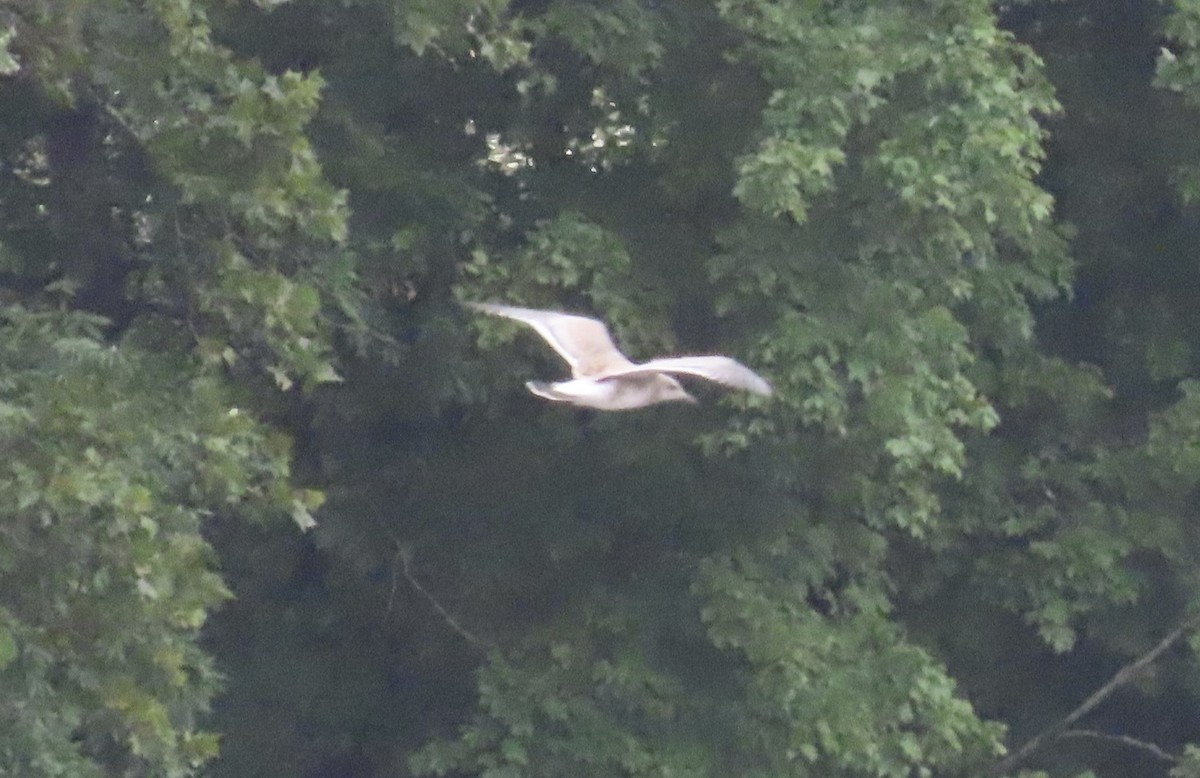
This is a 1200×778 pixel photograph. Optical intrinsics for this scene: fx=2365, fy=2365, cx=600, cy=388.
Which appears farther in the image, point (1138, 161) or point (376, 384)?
point (1138, 161)

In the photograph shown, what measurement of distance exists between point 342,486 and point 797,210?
224 cm

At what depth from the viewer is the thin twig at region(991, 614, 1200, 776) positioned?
31.2 feet

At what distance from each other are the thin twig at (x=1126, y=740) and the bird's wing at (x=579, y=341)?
3903 millimetres

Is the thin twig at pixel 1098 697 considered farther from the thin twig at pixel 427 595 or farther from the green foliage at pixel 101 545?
the green foliage at pixel 101 545

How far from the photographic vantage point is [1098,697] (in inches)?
385

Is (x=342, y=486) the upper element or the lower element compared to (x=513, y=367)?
lower

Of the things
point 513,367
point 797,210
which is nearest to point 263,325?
point 513,367

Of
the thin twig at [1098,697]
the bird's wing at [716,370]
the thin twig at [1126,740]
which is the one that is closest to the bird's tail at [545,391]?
the bird's wing at [716,370]

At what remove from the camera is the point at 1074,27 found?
31.8ft

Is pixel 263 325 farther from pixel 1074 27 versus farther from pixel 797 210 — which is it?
pixel 1074 27

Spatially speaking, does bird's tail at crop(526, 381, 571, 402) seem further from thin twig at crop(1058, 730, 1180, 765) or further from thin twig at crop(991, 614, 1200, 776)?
thin twig at crop(1058, 730, 1180, 765)

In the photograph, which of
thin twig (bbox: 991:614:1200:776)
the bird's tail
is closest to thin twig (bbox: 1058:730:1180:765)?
thin twig (bbox: 991:614:1200:776)

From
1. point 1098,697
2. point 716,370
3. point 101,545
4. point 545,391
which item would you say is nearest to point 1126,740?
point 1098,697

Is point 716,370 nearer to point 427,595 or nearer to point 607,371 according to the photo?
point 607,371
